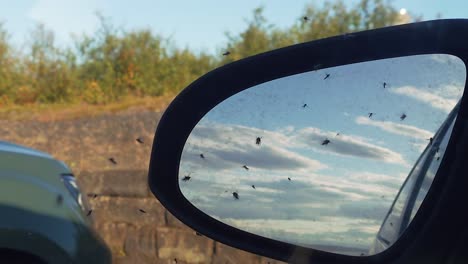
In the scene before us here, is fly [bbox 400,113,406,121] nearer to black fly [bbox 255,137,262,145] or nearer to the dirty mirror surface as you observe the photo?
the dirty mirror surface

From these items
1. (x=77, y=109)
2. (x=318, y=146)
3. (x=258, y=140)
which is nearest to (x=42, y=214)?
(x=258, y=140)

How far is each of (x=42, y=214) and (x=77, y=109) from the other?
913 cm

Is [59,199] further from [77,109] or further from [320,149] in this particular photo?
[77,109]

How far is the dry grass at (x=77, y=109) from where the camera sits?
38.3 ft

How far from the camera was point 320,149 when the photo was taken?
199cm

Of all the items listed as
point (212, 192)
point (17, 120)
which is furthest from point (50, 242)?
point (17, 120)

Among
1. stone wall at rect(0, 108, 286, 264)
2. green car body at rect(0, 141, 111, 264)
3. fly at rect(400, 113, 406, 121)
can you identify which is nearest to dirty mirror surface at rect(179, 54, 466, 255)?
fly at rect(400, 113, 406, 121)

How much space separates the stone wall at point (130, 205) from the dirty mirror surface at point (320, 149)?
2835 mm

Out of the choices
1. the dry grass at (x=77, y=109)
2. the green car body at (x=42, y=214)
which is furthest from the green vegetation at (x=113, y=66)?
the green car body at (x=42, y=214)

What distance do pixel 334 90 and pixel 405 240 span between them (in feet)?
1.45

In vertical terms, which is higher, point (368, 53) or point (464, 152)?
point (368, 53)

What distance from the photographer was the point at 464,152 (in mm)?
1598

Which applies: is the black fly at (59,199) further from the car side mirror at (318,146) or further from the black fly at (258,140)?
the black fly at (258,140)

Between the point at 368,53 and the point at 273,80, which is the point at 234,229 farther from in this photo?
the point at 368,53
